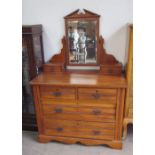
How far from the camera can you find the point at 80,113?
6.56 feet

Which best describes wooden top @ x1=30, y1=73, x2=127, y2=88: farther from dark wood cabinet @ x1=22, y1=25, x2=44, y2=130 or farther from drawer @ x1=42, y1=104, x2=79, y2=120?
drawer @ x1=42, y1=104, x2=79, y2=120

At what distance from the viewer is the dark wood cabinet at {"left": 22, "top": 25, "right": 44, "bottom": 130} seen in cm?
206

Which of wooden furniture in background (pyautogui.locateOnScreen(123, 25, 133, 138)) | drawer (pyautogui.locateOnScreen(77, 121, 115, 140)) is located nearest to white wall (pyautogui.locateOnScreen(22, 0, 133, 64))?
wooden furniture in background (pyautogui.locateOnScreen(123, 25, 133, 138))

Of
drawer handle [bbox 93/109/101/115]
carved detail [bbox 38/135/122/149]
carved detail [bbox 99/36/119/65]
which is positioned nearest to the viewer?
drawer handle [bbox 93/109/101/115]

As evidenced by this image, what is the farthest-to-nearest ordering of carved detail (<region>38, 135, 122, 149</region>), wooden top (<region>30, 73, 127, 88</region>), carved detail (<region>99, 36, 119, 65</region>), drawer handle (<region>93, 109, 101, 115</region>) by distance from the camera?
carved detail (<region>99, 36, 119, 65</region>) → carved detail (<region>38, 135, 122, 149</region>) → drawer handle (<region>93, 109, 101, 115</region>) → wooden top (<region>30, 73, 127, 88</region>)

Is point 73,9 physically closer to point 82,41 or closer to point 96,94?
point 82,41

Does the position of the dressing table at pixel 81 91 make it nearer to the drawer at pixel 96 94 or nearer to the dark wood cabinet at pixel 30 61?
the drawer at pixel 96 94

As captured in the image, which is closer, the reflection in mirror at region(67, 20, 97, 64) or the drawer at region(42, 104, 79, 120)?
the drawer at region(42, 104, 79, 120)

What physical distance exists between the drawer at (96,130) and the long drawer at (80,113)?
61mm

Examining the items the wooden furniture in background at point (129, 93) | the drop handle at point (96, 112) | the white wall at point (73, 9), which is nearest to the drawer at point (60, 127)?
the drop handle at point (96, 112)
